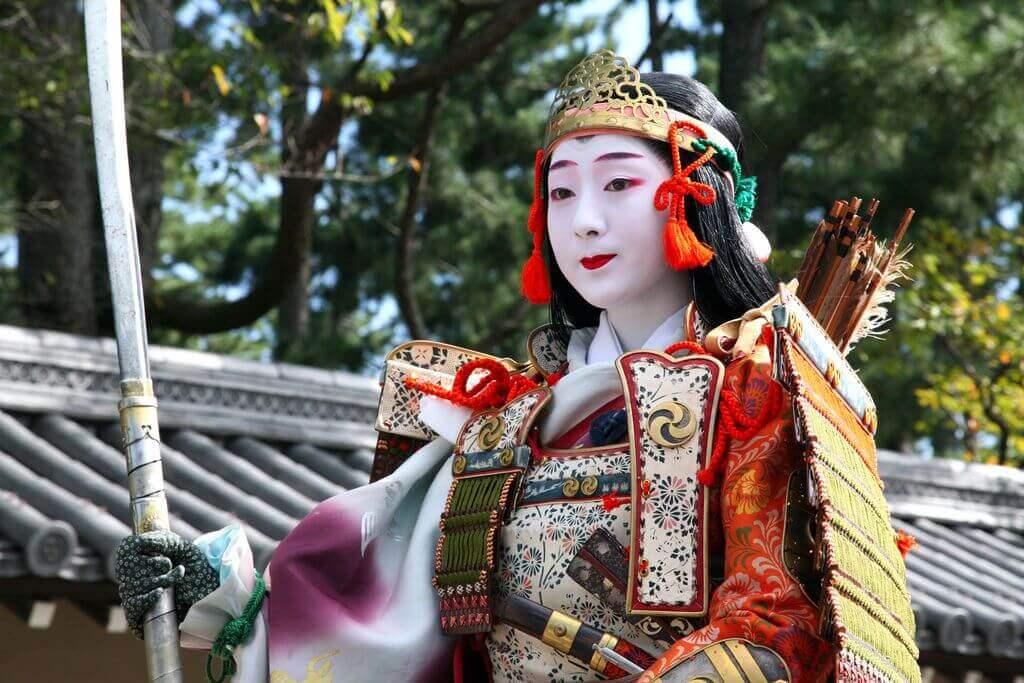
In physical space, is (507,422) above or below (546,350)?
below

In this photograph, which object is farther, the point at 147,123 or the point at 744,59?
the point at 744,59

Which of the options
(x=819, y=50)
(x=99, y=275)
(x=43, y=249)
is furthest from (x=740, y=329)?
(x=99, y=275)

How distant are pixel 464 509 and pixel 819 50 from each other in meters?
7.10

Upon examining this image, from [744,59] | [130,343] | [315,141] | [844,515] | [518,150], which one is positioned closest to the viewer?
[844,515]

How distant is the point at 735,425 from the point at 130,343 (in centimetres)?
100

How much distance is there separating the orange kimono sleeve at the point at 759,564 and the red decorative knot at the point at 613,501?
0.16 metres

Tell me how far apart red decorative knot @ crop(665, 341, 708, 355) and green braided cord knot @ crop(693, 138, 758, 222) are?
1.01 ft

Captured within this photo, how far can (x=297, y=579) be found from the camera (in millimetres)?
2859

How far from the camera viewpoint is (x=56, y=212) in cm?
854

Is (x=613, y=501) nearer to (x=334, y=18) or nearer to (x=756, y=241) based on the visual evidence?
(x=756, y=241)

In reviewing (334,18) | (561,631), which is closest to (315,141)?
(334,18)

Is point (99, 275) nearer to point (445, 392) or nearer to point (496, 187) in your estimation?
point (496, 187)

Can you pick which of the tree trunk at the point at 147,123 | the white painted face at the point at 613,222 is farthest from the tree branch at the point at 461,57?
the white painted face at the point at 613,222

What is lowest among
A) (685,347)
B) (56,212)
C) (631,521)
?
(631,521)
